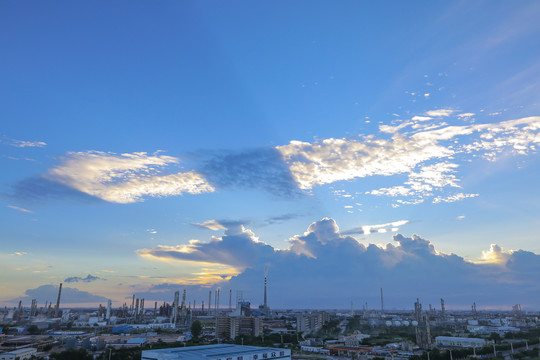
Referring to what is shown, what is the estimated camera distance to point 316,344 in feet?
295

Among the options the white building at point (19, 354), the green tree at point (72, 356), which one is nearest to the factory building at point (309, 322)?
the green tree at point (72, 356)

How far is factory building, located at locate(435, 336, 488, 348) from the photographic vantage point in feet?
269

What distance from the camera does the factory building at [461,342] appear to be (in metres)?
82.0

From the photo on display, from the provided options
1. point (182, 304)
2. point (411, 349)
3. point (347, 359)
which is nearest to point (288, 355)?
point (347, 359)

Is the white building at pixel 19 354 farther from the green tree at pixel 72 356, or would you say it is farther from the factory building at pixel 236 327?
the factory building at pixel 236 327

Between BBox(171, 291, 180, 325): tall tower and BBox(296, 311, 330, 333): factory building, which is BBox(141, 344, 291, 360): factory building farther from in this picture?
BBox(171, 291, 180, 325): tall tower

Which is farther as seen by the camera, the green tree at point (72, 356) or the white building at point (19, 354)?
the white building at point (19, 354)

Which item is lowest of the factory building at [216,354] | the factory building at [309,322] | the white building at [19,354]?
the factory building at [309,322]

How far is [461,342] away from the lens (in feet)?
279

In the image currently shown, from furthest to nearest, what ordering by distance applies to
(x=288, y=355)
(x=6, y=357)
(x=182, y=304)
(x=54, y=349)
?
(x=182, y=304), (x=54, y=349), (x=6, y=357), (x=288, y=355)

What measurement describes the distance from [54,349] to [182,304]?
10537cm

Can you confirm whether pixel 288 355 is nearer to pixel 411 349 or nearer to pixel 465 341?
pixel 411 349

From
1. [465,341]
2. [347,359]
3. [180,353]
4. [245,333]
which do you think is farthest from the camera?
[245,333]

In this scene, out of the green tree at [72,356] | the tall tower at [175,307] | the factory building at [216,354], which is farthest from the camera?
the tall tower at [175,307]
